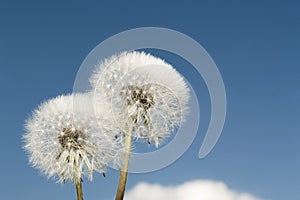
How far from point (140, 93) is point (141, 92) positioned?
40 millimetres

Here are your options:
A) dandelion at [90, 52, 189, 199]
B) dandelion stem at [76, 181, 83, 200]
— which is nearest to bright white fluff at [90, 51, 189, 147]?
dandelion at [90, 52, 189, 199]

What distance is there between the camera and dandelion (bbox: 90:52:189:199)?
559 inches

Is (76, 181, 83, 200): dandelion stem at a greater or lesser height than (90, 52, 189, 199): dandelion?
lesser

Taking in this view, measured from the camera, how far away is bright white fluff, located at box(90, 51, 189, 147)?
1422 centimetres

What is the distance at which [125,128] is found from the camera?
14.2 meters

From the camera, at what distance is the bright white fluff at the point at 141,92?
14219mm

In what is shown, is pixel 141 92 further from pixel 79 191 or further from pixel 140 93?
pixel 79 191

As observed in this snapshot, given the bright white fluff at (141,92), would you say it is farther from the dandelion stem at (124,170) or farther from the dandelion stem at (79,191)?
the dandelion stem at (79,191)

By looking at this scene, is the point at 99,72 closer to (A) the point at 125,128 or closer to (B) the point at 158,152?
(A) the point at 125,128

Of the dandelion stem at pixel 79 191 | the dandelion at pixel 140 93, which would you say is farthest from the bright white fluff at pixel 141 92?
the dandelion stem at pixel 79 191

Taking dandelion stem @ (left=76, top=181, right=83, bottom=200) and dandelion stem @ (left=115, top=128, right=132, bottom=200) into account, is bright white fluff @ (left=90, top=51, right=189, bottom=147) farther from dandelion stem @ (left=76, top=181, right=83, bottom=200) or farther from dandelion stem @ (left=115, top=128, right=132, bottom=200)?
dandelion stem @ (left=76, top=181, right=83, bottom=200)

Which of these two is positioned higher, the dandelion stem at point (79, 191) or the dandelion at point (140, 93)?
the dandelion at point (140, 93)

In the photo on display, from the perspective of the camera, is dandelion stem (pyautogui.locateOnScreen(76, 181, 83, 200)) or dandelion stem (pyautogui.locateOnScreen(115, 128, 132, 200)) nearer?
dandelion stem (pyautogui.locateOnScreen(115, 128, 132, 200))

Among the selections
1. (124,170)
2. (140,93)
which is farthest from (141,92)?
(124,170)
